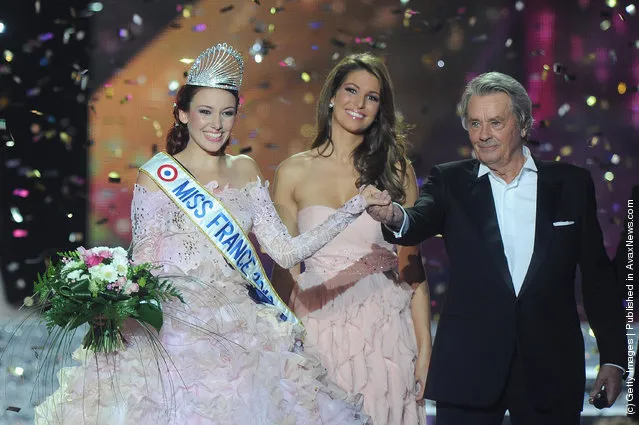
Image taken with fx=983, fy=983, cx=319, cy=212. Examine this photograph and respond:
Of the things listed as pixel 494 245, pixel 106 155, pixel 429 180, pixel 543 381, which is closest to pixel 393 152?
pixel 429 180

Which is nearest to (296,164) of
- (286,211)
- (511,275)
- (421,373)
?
(286,211)

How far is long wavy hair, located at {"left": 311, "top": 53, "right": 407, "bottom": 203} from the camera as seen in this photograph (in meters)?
3.81

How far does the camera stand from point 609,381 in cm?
313

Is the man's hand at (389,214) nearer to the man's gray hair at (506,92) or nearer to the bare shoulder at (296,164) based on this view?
the man's gray hair at (506,92)

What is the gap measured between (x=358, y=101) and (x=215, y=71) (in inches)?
25.9

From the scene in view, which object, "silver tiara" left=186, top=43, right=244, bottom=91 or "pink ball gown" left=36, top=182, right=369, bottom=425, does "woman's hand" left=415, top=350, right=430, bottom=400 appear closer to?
"pink ball gown" left=36, top=182, right=369, bottom=425

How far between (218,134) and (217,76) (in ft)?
0.66

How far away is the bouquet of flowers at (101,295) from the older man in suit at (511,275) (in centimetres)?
75

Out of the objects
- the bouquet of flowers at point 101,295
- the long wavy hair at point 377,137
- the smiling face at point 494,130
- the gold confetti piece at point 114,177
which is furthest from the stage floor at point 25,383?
the smiling face at point 494,130

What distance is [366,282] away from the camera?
12.1 ft

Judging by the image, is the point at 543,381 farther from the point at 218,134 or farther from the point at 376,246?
the point at 218,134

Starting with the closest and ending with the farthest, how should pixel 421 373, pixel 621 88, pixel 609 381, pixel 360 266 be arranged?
pixel 609 381 < pixel 421 373 < pixel 360 266 < pixel 621 88

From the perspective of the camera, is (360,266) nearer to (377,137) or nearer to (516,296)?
(377,137)

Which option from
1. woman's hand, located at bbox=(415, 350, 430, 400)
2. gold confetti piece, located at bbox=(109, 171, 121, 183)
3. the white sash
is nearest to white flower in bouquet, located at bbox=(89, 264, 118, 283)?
the white sash
